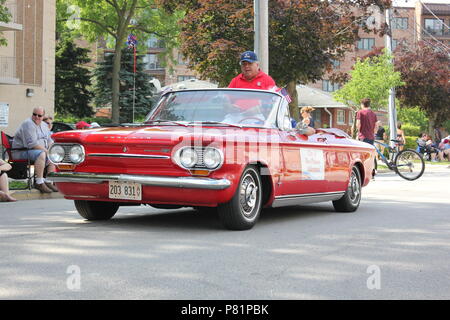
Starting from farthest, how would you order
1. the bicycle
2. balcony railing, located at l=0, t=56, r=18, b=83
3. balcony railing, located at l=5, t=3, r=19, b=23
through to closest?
balcony railing, located at l=5, t=3, r=19, b=23 → balcony railing, located at l=0, t=56, r=18, b=83 → the bicycle

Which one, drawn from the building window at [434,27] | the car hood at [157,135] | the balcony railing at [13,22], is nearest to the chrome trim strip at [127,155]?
the car hood at [157,135]

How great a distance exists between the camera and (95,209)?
8.30m

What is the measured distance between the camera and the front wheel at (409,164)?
1882cm

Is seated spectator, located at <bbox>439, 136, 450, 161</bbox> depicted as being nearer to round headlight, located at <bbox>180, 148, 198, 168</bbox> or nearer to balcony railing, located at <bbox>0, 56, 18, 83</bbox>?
balcony railing, located at <bbox>0, 56, 18, 83</bbox>

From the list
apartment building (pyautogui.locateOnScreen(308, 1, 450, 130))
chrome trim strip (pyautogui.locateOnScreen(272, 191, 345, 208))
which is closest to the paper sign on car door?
chrome trim strip (pyautogui.locateOnScreen(272, 191, 345, 208))

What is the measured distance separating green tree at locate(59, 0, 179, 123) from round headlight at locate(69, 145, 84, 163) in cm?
3829

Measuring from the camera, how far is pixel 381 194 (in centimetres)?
1389

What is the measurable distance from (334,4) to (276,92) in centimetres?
1953

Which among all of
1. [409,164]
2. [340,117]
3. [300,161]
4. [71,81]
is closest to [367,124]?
[409,164]

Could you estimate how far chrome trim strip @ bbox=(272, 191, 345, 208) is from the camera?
820cm

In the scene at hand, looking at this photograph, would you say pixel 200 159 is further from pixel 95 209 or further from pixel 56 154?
pixel 95 209

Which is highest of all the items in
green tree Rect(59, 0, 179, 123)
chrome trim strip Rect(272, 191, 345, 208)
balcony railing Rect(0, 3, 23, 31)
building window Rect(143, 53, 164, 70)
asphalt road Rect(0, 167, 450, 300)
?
building window Rect(143, 53, 164, 70)
